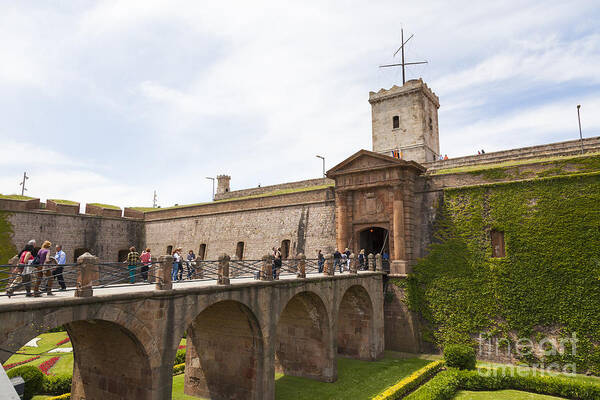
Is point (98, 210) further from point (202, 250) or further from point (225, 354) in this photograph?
point (225, 354)

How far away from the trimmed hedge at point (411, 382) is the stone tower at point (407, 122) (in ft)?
57.7

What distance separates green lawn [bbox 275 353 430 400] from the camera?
16391mm

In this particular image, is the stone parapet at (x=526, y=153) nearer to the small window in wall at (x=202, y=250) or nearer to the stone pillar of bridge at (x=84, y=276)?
the small window in wall at (x=202, y=250)

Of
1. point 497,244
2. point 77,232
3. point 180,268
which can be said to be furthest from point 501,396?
point 77,232

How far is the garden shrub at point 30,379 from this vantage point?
15.1 meters

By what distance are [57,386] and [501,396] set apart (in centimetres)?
1754

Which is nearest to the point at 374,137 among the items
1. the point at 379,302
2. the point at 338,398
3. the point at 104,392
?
the point at 379,302

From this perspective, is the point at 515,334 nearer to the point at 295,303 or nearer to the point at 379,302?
the point at 379,302

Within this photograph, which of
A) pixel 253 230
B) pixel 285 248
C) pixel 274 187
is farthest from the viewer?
pixel 274 187

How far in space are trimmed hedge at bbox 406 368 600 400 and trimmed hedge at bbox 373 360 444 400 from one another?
22.6 inches

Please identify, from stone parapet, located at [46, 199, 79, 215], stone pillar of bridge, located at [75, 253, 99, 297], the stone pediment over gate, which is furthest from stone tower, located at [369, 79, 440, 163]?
stone pillar of bridge, located at [75, 253, 99, 297]

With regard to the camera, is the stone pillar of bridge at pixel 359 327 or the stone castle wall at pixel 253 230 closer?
the stone pillar of bridge at pixel 359 327

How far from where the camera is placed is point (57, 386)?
1585cm

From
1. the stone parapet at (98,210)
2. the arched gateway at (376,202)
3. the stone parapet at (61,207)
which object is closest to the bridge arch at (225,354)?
the arched gateway at (376,202)
